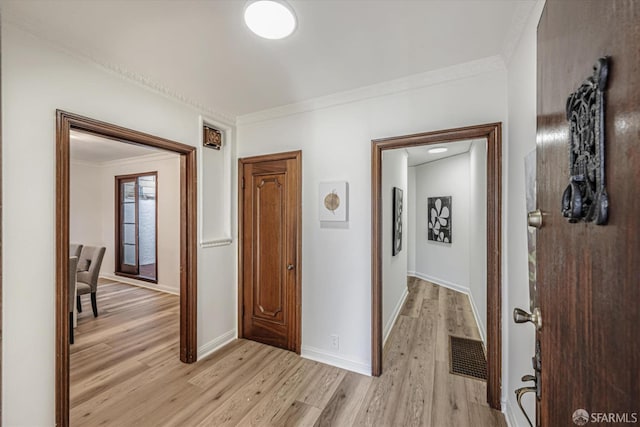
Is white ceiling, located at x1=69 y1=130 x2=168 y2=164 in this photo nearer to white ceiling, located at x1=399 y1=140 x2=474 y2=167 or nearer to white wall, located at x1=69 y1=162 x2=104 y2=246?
white wall, located at x1=69 y1=162 x2=104 y2=246

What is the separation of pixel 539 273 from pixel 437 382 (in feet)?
6.23

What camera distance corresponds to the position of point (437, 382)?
2.20m

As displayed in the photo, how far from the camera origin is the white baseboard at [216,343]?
260 cm

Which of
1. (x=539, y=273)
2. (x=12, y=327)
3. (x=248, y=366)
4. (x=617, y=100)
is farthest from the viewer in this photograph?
(x=248, y=366)

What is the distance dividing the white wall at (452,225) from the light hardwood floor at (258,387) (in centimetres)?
206

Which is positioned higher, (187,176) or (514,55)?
(514,55)

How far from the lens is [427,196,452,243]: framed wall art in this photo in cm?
521

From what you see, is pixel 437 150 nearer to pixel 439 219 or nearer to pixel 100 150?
pixel 439 219

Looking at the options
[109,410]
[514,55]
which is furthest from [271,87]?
[109,410]

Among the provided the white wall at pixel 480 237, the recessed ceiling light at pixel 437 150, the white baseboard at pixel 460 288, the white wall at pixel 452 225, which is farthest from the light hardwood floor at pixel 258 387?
the recessed ceiling light at pixel 437 150

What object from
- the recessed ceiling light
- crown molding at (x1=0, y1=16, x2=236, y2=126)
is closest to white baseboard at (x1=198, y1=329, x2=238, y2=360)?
crown molding at (x1=0, y1=16, x2=236, y2=126)

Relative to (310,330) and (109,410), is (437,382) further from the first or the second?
(109,410)

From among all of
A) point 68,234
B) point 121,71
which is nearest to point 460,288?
point 68,234

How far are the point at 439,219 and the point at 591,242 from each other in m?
5.31
